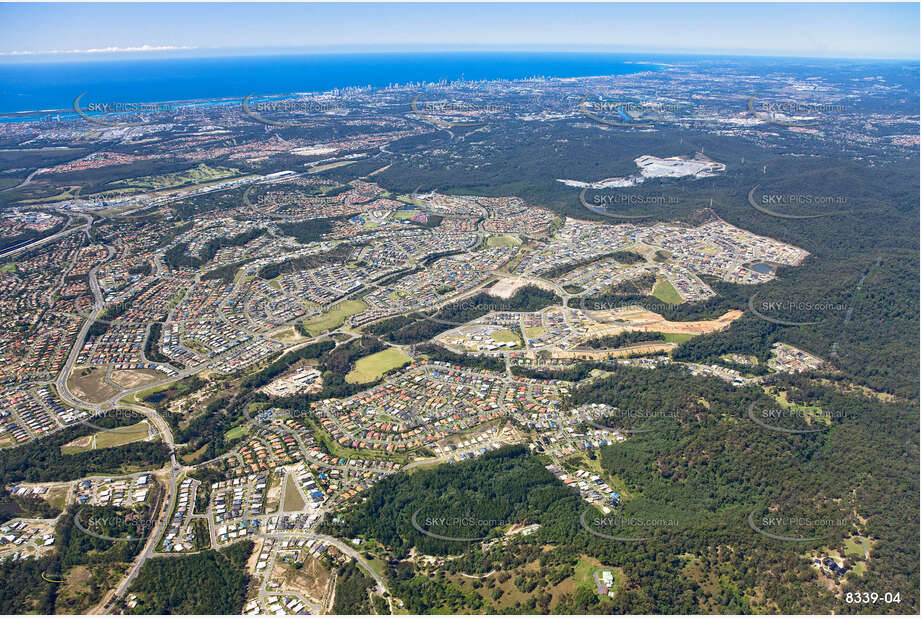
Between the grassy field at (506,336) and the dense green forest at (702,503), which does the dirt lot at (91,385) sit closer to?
the dense green forest at (702,503)

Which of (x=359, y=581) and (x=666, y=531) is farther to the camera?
(x=666, y=531)

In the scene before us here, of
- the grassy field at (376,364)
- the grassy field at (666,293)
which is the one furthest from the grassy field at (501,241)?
the grassy field at (376,364)

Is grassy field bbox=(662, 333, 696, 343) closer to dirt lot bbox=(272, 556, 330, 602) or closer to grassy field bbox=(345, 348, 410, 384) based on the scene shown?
grassy field bbox=(345, 348, 410, 384)

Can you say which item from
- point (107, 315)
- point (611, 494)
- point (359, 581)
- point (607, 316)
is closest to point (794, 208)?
point (607, 316)

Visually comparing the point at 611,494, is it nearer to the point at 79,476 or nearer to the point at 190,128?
the point at 79,476

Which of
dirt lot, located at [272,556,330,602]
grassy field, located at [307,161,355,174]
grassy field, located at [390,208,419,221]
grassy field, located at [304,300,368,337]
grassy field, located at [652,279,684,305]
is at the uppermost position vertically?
grassy field, located at [307,161,355,174]

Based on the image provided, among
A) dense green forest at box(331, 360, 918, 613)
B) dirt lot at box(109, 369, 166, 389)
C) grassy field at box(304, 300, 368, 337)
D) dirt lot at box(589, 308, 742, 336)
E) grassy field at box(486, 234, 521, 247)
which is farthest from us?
grassy field at box(486, 234, 521, 247)

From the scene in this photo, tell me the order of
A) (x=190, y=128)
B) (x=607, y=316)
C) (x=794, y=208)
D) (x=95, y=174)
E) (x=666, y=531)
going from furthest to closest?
(x=190, y=128) → (x=95, y=174) → (x=794, y=208) → (x=607, y=316) → (x=666, y=531)

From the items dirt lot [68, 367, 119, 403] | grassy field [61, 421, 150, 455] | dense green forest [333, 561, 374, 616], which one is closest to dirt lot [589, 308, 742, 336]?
dense green forest [333, 561, 374, 616]
